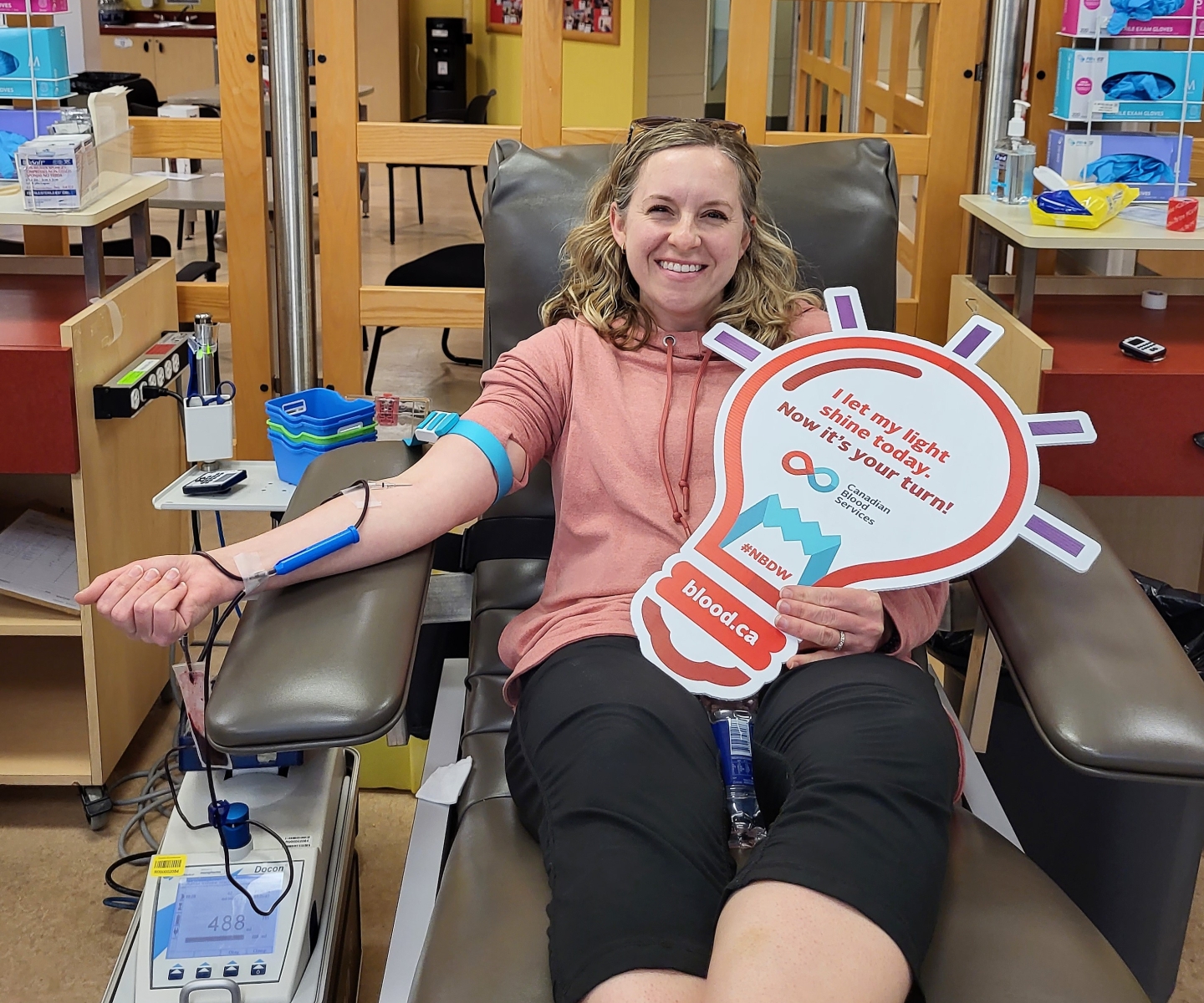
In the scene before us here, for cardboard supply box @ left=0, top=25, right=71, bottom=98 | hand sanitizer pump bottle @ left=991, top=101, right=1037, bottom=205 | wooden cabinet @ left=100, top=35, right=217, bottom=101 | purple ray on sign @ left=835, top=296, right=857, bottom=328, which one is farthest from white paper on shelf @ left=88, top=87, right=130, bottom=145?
wooden cabinet @ left=100, top=35, right=217, bottom=101

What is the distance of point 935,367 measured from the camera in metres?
1.45

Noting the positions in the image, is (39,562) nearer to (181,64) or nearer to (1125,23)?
(1125,23)

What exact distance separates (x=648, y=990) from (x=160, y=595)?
0.58 meters

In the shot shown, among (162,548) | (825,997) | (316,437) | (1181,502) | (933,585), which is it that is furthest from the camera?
(1181,502)

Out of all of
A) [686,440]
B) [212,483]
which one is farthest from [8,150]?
[686,440]

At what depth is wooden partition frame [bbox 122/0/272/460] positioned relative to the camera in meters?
2.35

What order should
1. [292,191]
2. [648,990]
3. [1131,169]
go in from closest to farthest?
[648,990] < [1131,169] < [292,191]

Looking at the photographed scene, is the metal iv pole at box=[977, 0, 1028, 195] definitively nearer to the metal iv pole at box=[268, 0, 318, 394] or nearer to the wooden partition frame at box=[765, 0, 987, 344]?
the wooden partition frame at box=[765, 0, 987, 344]

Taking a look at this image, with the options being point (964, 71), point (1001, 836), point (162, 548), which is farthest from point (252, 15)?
point (1001, 836)

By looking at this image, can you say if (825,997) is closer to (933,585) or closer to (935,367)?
(933,585)

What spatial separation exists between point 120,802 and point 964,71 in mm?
1872

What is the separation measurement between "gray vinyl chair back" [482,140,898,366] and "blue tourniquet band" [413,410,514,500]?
0.26 metres

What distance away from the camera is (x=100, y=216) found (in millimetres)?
1866

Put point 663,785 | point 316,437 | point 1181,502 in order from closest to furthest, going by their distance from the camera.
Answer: point 663,785 → point 316,437 → point 1181,502
